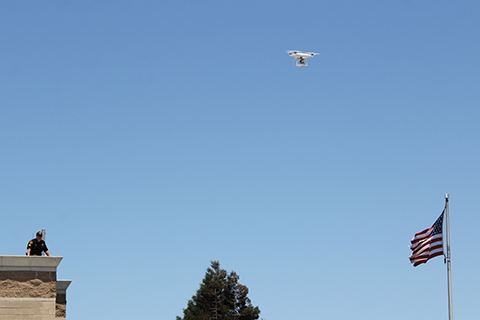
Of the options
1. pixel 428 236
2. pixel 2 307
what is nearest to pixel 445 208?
pixel 428 236

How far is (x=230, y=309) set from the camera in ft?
305

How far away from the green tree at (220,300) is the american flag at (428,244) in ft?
187

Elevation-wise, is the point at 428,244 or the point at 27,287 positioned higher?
the point at 428,244

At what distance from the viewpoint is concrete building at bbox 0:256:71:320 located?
23.6m

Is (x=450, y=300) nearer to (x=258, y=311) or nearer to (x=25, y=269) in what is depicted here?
(x=25, y=269)

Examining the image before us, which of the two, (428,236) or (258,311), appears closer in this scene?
(428,236)

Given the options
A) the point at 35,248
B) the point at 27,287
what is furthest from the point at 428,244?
the point at 27,287

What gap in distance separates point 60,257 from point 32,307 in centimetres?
174

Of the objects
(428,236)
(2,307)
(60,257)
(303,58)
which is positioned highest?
(303,58)

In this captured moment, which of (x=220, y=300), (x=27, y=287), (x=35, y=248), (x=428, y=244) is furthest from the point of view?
(x=220, y=300)

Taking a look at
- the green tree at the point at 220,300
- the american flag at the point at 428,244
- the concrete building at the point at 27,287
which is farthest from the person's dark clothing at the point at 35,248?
the green tree at the point at 220,300

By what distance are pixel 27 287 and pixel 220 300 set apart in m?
71.1

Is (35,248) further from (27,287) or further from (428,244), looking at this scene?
(428,244)

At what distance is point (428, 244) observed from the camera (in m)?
35.2
